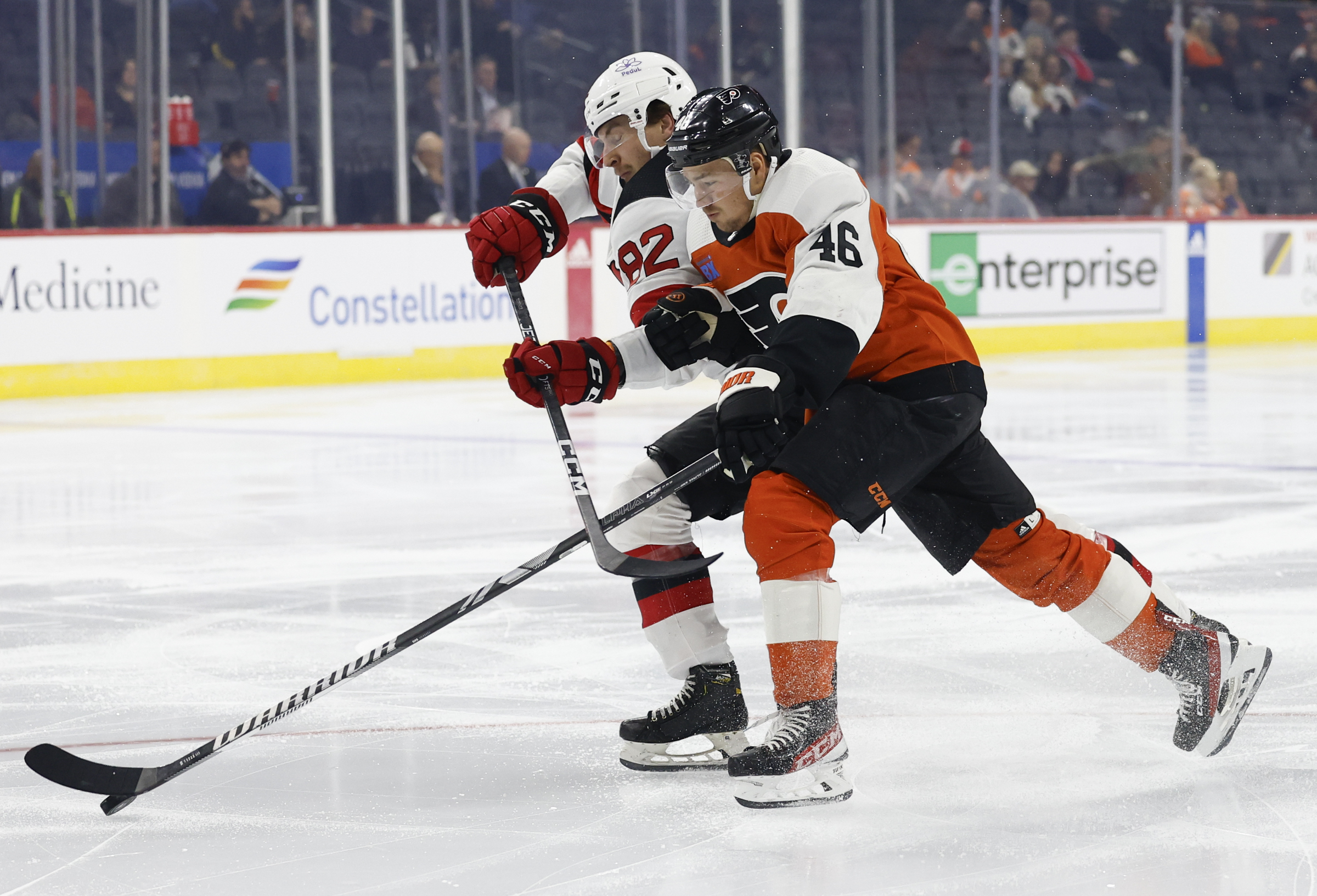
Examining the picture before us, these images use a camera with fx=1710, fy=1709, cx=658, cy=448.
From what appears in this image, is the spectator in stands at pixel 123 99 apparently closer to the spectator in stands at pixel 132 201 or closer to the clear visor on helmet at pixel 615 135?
the spectator in stands at pixel 132 201

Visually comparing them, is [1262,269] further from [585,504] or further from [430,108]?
[585,504]

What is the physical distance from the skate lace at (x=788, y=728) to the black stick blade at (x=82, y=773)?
85cm

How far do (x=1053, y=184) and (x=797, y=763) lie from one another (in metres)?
9.92

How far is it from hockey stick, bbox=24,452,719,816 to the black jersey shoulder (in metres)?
0.44

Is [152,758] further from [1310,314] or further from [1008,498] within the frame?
[1310,314]

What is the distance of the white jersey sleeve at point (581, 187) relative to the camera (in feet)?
9.05

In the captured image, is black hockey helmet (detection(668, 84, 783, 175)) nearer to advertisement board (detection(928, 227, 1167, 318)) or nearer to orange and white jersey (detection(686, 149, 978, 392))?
orange and white jersey (detection(686, 149, 978, 392))

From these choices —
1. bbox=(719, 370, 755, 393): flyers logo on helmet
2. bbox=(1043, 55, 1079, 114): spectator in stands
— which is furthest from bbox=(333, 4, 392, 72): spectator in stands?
bbox=(719, 370, 755, 393): flyers logo on helmet

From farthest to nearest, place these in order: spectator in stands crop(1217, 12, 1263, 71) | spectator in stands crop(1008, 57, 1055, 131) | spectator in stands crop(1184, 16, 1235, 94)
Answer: spectator in stands crop(1217, 12, 1263, 71), spectator in stands crop(1184, 16, 1235, 94), spectator in stands crop(1008, 57, 1055, 131)

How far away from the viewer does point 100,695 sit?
9.48 feet

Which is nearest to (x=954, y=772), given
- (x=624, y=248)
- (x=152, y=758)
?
(x=624, y=248)

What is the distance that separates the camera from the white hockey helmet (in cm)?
256

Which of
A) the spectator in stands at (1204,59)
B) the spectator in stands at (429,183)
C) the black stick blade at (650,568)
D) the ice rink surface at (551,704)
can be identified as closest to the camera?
the ice rink surface at (551,704)

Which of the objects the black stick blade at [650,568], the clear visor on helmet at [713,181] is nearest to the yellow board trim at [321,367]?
the black stick blade at [650,568]
